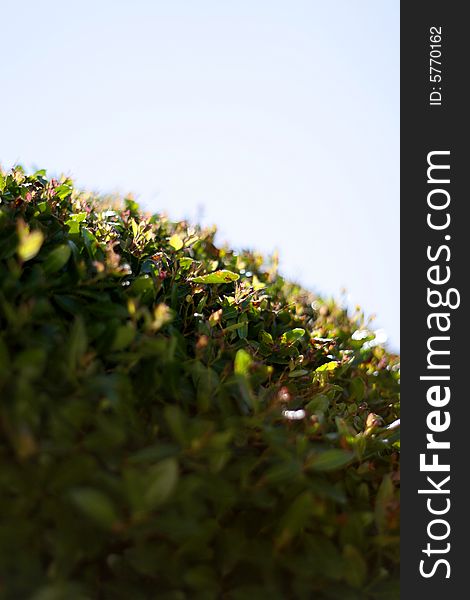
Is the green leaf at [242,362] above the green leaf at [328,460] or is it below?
above

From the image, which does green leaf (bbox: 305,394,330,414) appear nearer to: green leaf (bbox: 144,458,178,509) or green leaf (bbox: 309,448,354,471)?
green leaf (bbox: 309,448,354,471)

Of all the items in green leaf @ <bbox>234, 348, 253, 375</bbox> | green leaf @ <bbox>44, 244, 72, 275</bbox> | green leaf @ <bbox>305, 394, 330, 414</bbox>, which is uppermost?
green leaf @ <bbox>44, 244, 72, 275</bbox>

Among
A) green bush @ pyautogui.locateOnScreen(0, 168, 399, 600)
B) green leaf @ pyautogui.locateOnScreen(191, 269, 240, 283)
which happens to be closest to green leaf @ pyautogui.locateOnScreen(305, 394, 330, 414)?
green bush @ pyautogui.locateOnScreen(0, 168, 399, 600)

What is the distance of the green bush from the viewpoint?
6.48 ft

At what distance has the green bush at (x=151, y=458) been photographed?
6.48 ft

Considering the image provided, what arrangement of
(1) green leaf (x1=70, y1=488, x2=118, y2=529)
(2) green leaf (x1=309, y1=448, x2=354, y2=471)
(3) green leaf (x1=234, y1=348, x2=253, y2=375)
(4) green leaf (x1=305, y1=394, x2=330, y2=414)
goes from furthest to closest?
(4) green leaf (x1=305, y1=394, x2=330, y2=414), (3) green leaf (x1=234, y1=348, x2=253, y2=375), (2) green leaf (x1=309, y1=448, x2=354, y2=471), (1) green leaf (x1=70, y1=488, x2=118, y2=529)

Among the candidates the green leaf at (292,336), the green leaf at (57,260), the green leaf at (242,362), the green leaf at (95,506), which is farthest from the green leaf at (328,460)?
the green leaf at (57,260)

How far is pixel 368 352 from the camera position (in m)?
4.15

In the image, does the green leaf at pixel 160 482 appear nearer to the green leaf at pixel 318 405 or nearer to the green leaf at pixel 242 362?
the green leaf at pixel 242 362

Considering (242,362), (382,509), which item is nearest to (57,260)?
(242,362)

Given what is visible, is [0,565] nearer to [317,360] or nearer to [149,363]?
[149,363]

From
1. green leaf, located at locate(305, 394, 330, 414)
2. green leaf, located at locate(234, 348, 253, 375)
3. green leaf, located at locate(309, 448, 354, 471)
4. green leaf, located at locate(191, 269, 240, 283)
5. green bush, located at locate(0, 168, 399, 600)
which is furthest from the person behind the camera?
green leaf, located at locate(191, 269, 240, 283)

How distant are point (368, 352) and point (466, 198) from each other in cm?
118

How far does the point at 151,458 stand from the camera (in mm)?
2080
